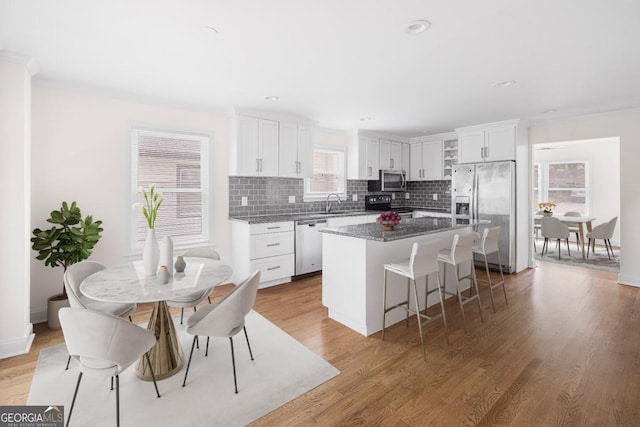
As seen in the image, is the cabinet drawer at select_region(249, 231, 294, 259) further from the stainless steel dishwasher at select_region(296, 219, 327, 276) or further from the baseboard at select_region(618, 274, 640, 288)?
the baseboard at select_region(618, 274, 640, 288)

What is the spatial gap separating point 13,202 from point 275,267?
9.27 ft

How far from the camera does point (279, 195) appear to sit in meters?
5.24

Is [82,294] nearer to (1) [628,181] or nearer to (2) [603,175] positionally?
(1) [628,181]

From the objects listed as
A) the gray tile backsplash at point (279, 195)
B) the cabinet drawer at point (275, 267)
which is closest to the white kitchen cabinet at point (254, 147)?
the gray tile backsplash at point (279, 195)

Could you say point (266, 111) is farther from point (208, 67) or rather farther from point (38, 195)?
point (38, 195)

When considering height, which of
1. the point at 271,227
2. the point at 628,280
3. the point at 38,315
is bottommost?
the point at 38,315

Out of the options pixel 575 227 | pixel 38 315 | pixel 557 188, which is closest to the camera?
pixel 38 315

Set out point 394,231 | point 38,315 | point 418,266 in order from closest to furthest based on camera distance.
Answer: point 418,266 < point 394,231 < point 38,315

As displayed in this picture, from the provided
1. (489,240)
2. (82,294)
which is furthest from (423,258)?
(82,294)

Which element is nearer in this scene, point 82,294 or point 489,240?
point 82,294

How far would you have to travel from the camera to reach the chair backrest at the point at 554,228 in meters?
6.02

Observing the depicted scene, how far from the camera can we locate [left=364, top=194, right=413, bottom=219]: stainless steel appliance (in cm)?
643

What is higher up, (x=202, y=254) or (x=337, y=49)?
(x=337, y=49)

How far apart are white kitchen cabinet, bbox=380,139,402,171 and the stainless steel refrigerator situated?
1.32 metres
